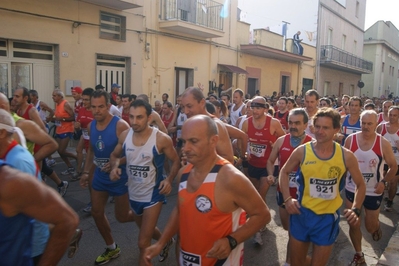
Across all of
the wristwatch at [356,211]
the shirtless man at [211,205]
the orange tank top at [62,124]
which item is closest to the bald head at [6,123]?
the shirtless man at [211,205]

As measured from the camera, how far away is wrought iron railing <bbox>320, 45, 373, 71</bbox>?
2889 centimetres

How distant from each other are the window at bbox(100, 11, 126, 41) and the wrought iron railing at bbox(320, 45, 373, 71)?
1970 centimetres

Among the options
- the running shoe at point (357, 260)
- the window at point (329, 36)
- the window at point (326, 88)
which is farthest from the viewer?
the window at point (326, 88)

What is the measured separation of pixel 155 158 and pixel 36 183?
2.15 metres

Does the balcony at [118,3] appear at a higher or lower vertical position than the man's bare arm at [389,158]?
higher

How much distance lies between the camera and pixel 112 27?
43.4ft

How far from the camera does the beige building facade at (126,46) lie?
10898 mm

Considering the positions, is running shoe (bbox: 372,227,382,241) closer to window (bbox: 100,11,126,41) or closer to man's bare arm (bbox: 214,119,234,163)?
man's bare arm (bbox: 214,119,234,163)

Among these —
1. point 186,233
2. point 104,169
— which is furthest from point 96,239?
point 186,233

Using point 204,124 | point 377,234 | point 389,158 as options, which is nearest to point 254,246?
point 377,234

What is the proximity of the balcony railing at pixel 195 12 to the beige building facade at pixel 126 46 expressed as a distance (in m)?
0.04

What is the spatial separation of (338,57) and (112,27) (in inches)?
898

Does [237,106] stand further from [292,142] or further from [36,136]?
[36,136]

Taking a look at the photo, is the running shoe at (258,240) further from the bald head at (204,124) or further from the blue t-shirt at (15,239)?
the blue t-shirt at (15,239)
